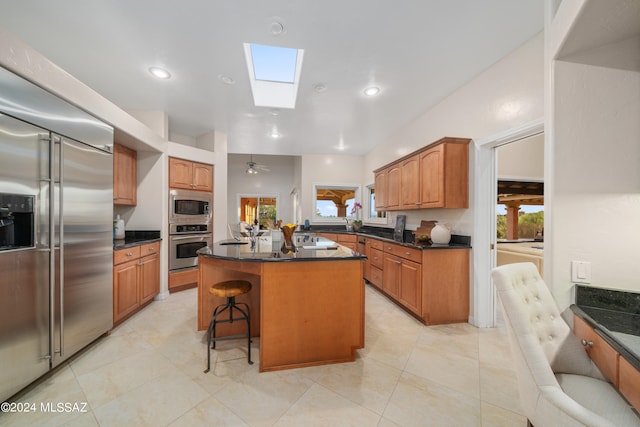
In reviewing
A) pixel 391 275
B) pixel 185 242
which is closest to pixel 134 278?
pixel 185 242

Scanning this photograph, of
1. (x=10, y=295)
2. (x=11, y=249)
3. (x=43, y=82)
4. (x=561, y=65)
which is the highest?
(x=43, y=82)

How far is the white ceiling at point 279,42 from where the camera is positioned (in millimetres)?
1694

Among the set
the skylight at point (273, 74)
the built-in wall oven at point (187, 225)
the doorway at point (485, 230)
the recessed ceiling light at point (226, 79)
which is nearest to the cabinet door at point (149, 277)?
the built-in wall oven at point (187, 225)

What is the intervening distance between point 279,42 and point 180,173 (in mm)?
2647

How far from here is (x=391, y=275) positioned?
3.36m

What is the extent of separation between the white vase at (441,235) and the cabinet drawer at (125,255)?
A: 3.55 metres

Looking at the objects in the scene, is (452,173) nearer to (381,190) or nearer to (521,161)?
(381,190)

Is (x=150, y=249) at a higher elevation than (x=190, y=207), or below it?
below

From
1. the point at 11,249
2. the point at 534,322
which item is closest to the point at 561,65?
the point at 534,322

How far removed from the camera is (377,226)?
5.20 metres

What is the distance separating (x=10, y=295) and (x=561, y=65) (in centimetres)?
350

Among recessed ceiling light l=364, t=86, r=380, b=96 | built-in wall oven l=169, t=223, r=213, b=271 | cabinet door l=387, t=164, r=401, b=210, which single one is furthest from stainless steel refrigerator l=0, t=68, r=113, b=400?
cabinet door l=387, t=164, r=401, b=210

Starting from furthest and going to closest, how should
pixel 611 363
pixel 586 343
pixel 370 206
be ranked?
pixel 370 206, pixel 586 343, pixel 611 363

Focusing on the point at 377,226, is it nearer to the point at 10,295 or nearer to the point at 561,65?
the point at 561,65
